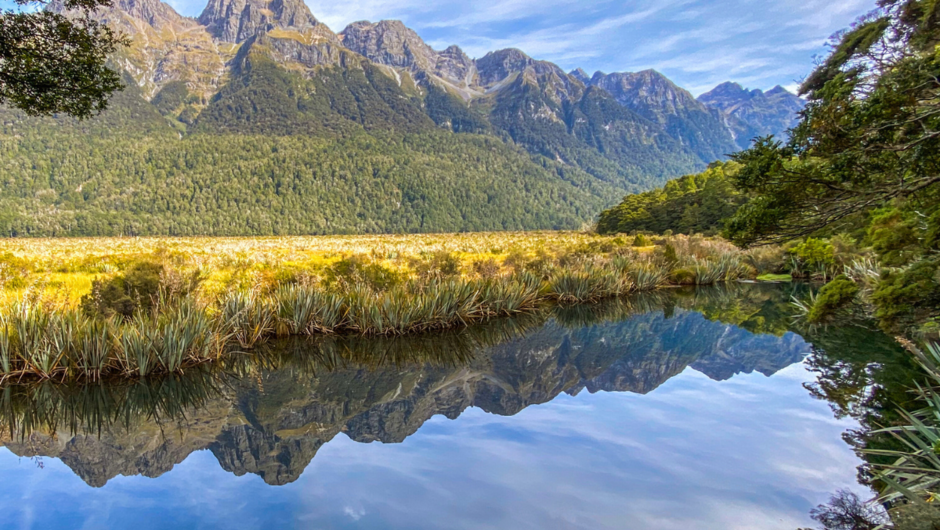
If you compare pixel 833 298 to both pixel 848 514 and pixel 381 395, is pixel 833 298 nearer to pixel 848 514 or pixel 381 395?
pixel 848 514

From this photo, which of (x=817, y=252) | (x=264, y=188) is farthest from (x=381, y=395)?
(x=264, y=188)

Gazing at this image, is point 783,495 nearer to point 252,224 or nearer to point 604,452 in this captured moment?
point 604,452

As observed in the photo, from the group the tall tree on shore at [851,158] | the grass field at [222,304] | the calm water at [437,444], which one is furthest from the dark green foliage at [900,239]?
the grass field at [222,304]

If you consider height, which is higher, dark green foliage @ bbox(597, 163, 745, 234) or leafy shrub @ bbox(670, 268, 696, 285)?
dark green foliage @ bbox(597, 163, 745, 234)

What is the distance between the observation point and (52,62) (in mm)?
8406

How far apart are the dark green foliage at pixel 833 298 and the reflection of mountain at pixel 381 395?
0.99 metres

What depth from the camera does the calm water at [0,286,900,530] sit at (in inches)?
161

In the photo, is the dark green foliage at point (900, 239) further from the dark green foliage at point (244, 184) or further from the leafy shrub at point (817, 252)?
the dark green foliage at point (244, 184)

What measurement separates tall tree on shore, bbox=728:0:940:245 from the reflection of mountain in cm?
321

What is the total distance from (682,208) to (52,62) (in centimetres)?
4837

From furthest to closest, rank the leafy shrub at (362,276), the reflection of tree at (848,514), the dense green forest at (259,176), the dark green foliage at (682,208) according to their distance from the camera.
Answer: the dense green forest at (259,176) → the dark green foliage at (682,208) → the leafy shrub at (362,276) → the reflection of tree at (848,514)

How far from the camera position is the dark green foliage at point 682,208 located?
137 ft

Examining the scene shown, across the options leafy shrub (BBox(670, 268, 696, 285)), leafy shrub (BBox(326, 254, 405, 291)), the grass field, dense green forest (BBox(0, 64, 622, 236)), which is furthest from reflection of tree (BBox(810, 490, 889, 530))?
dense green forest (BBox(0, 64, 622, 236))

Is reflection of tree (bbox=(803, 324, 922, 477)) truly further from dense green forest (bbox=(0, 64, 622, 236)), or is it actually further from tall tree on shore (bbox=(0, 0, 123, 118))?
dense green forest (bbox=(0, 64, 622, 236))
